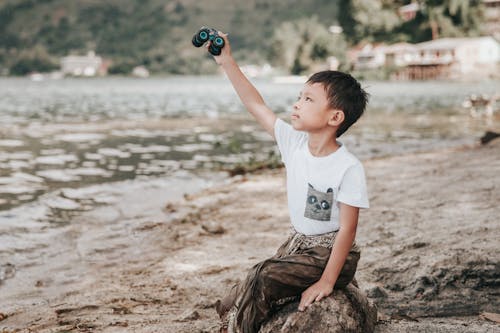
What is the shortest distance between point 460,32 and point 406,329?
9890 cm

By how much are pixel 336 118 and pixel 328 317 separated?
3.26 ft

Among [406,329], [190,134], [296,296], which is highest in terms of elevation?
[296,296]

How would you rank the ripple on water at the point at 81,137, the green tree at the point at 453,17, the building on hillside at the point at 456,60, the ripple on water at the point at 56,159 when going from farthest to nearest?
1. the green tree at the point at 453,17
2. the building on hillside at the point at 456,60
3. the ripple on water at the point at 81,137
4. the ripple on water at the point at 56,159

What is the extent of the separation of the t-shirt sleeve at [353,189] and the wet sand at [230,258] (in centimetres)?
88

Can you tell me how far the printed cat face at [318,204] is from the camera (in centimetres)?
278

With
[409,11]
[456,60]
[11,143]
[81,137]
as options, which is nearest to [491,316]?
[11,143]

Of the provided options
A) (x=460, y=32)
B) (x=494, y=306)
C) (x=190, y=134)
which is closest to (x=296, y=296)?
(x=494, y=306)

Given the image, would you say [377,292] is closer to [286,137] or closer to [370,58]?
[286,137]

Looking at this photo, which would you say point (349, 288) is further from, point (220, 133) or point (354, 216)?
point (220, 133)

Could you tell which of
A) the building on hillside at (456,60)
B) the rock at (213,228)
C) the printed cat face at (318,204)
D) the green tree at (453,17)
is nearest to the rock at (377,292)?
the printed cat face at (318,204)

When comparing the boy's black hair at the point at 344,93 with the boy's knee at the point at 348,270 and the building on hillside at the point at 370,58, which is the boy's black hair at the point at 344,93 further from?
the building on hillside at the point at 370,58

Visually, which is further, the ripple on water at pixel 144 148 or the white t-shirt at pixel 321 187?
the ripple on water at pixel 144 148

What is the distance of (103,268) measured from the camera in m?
5.80

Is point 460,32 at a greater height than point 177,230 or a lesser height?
greater
